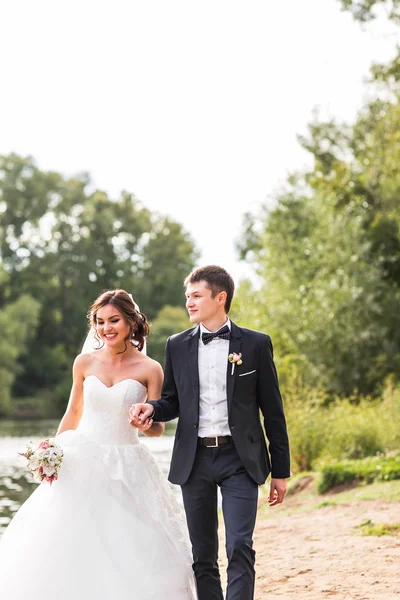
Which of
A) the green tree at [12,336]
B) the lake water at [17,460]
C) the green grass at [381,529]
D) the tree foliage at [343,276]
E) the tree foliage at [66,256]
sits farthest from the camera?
the tree foliage at [66,256]

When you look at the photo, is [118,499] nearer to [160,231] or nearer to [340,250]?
[340,250]

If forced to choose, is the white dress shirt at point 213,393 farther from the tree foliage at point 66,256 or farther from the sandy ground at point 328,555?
the tree foliage at point 66,256

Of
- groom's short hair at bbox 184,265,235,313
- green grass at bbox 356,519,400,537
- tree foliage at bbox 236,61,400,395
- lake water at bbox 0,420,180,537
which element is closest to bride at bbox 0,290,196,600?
groom's short hair at bbox 184,265,235,313

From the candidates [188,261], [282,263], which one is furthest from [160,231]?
[282,263]

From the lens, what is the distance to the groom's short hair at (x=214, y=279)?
17.8 feet

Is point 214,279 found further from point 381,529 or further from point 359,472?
point 359,472

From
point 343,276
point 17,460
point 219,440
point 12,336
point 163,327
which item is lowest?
point 17,460

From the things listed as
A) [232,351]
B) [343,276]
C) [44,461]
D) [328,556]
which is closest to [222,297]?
[232,351]

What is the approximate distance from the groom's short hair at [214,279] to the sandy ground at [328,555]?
250 centimetres

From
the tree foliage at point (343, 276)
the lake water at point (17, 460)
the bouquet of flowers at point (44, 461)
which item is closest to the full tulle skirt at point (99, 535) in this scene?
the bouquet of flowers at point (44, 461)

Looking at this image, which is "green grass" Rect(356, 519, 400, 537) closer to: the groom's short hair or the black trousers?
the black trousers

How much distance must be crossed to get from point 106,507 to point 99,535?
179 mm

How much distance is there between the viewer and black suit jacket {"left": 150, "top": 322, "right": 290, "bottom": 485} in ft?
17.3

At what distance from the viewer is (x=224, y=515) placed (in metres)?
5.26
